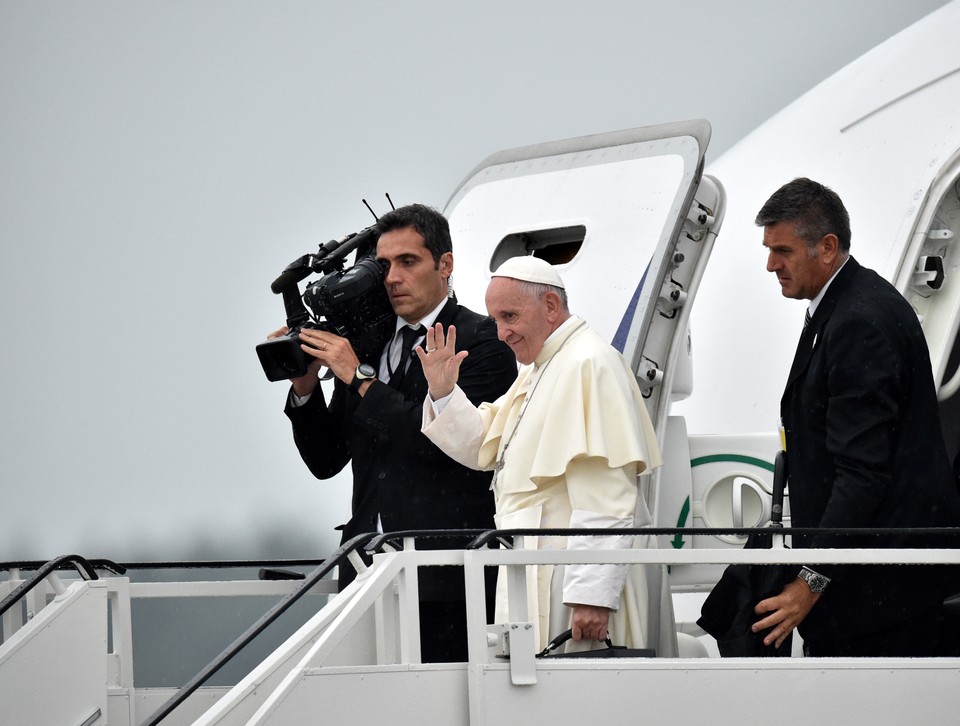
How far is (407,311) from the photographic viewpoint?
5621mm

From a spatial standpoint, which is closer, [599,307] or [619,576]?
[619,576]

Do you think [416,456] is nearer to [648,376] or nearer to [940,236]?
[648,376]

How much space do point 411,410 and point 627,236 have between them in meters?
1.96

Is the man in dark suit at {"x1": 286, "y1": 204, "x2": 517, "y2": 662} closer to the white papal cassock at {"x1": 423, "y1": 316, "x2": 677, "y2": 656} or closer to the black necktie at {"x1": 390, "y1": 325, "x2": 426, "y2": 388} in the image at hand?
the black necktie at {"x1": 390, "y1": 325, "x2": 426, "y2": 388}

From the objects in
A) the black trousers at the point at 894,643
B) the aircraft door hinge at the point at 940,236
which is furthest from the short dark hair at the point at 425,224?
the aircraft door hinge at the point at 940,236

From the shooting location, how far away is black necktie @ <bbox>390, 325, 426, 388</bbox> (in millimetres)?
5672

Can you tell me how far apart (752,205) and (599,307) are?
4.42 meters

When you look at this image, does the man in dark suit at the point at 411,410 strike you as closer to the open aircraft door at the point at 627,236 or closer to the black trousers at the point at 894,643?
the open aircraft door at the point at 627,236

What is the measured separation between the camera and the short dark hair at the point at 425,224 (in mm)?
5629

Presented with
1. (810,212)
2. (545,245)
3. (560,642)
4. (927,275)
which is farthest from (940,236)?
(560,642)

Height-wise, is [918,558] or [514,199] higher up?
[514,199]

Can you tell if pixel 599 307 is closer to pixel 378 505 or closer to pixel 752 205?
pixel 378 505

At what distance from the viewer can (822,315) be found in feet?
16.8

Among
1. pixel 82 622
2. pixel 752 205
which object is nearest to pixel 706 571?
pixel 82 622
